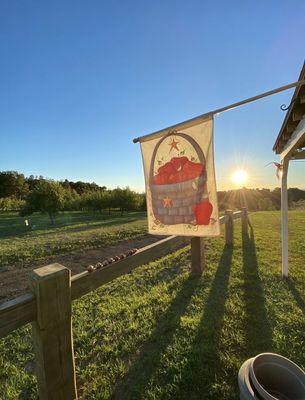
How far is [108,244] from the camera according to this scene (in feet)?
29.2

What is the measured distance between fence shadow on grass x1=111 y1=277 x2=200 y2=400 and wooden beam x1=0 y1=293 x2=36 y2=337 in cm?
124

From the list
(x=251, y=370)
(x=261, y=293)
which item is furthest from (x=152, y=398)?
(x=261, y=293)

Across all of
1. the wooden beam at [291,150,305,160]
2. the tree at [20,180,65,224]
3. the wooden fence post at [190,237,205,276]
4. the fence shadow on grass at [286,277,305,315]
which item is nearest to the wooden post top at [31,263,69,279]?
the wooden fence post at [190,237,205,276]

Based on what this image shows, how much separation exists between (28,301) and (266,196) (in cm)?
3229

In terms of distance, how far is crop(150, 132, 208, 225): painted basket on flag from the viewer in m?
2.89

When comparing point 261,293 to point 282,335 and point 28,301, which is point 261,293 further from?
point 28,301

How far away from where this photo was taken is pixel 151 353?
2658 millimetres

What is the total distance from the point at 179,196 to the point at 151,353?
6.06ft

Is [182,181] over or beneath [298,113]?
beneath

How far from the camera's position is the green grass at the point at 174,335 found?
226 centimetres

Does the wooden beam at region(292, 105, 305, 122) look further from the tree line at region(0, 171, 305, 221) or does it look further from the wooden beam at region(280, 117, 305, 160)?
the tree line at region(0, 171, 305, 221)

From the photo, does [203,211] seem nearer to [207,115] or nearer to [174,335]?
[207,115]

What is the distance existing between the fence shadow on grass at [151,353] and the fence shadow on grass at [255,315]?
88 centimetres

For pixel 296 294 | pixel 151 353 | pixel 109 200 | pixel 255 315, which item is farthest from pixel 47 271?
pixel 109 200
